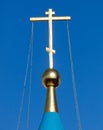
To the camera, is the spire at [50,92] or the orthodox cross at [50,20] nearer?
the spire at [50,92]

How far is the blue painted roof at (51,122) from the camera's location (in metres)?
9.94

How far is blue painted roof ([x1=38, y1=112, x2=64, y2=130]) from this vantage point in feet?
32.6

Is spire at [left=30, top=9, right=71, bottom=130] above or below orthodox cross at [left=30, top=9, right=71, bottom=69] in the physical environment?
below

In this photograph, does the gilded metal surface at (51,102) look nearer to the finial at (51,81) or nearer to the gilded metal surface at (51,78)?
the finial at (51,81)

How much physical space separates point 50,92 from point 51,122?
926 mm

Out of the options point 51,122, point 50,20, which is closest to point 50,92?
point 51,122

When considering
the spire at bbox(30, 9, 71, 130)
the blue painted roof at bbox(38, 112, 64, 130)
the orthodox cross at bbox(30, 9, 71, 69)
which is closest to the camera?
the blue painted roof at bbox(38, 112, 64, 130)

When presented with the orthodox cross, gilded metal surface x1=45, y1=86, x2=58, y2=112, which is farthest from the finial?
the orthodox cross

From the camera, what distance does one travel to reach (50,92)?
34.7 ft

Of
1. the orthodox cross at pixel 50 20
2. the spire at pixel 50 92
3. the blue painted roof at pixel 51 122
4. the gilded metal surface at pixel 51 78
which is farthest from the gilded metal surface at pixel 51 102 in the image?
the orthodox cross at pixel 50 20

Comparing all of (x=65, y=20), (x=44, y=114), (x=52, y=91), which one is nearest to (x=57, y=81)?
(x=52, y=91)

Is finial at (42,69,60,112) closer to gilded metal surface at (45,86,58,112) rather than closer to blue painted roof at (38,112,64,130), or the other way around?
gilded metal surface at (45,86,58,112)

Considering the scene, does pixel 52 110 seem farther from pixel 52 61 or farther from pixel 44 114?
pixel 52 61

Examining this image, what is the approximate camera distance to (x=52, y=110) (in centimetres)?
1031
